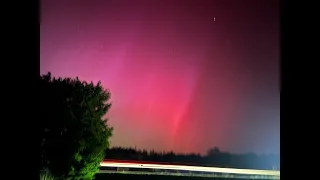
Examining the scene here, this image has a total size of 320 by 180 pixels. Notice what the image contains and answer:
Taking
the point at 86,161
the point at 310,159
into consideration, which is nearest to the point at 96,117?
the point at 86,161

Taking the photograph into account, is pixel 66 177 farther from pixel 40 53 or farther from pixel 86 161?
pixel 40 53

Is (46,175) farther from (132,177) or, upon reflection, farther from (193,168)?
(193,168)

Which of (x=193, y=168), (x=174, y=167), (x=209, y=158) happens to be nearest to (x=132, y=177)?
(x=174, y=167)

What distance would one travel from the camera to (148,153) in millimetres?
2436

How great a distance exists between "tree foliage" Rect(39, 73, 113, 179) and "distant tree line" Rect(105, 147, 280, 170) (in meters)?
0.12

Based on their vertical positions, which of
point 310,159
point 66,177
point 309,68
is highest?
point 309,68

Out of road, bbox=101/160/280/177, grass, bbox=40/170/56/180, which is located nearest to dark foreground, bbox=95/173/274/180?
road, bbox=101/160/280/177

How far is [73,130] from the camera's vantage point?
2.45m

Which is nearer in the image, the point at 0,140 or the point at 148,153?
the point at 0,140

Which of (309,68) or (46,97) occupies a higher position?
(309,68)

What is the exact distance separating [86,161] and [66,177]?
17cm

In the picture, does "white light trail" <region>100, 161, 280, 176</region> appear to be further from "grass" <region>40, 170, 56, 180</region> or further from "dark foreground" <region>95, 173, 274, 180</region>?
"grass" <region>40, 170, 56, 180</region>

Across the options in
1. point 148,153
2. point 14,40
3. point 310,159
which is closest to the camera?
point 310,159

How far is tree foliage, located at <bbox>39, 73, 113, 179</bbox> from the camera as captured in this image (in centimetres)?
242
